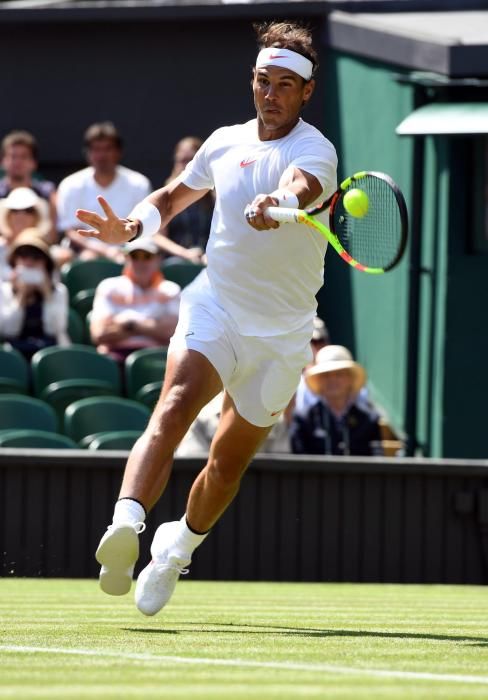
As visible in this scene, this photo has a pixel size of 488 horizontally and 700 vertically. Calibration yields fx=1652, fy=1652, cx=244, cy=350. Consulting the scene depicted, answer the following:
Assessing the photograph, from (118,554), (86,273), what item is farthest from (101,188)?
(118,554)

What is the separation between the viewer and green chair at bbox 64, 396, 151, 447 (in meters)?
10.6

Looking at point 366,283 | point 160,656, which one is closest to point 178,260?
point 366,283

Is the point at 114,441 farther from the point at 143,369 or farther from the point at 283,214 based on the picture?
the point at 283,214

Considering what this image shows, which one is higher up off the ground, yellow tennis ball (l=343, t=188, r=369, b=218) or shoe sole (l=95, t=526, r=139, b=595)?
yellow tennis ball (l=343, t=188, r=369, b=218)

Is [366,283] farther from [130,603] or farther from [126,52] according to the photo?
[130,603]

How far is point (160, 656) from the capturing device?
4.83 metres

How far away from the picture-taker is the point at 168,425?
5812 millimetres

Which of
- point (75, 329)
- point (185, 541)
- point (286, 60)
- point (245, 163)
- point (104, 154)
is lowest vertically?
point (185, 541)

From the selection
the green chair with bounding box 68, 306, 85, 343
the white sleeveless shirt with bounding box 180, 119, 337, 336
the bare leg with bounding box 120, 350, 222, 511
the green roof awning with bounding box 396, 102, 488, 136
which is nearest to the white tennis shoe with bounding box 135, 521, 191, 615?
the bare leg with bounding box 120, 350, 222, 511

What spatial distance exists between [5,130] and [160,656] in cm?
1124

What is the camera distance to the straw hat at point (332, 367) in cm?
1059

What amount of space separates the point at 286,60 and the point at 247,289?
2.84 ft

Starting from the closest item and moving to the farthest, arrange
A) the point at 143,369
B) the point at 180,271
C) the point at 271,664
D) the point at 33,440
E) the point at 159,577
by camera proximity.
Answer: the point at 271,664 < the point at 159,577 < the point at 33,440 < the point at 143,369 < the point at 180,271

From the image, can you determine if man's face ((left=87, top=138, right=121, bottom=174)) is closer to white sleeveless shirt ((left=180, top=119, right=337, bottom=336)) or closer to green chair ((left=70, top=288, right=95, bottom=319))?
green chair ((left=70, top=288, right=95, bottom=319))
